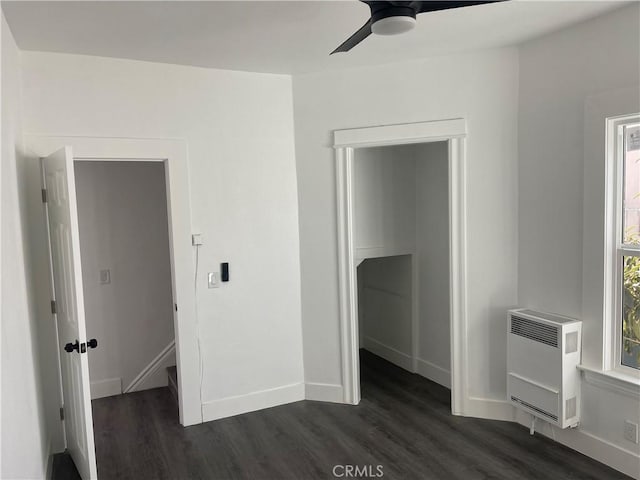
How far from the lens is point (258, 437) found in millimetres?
3459

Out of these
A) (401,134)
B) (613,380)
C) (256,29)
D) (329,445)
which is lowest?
(329,445)

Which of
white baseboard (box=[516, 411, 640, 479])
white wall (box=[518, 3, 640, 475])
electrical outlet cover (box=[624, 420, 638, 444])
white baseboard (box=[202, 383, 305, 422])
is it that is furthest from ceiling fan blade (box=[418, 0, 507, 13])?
white baseboard (box=[202, 383, 305, 422])

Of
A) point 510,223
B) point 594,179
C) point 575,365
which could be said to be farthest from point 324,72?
point 575,365

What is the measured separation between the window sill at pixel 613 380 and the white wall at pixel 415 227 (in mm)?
1385

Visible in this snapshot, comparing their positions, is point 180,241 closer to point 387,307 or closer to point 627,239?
point 387,307

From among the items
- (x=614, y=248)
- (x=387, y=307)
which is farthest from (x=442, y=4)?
(x=387, y=307)

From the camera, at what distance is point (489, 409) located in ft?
11.9

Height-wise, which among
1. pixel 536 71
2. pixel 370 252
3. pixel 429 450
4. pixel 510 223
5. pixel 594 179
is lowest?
pixel 429 450

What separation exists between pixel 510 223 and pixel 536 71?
1.06 metres

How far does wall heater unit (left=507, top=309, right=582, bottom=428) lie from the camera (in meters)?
3.05

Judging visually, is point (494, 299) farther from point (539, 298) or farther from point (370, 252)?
point (370, 252)

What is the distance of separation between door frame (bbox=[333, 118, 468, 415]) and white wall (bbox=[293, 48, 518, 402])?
59 millimetres

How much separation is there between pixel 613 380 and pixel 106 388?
4027 millimetres

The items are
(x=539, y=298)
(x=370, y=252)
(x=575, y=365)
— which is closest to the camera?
(x=575, y=365)
